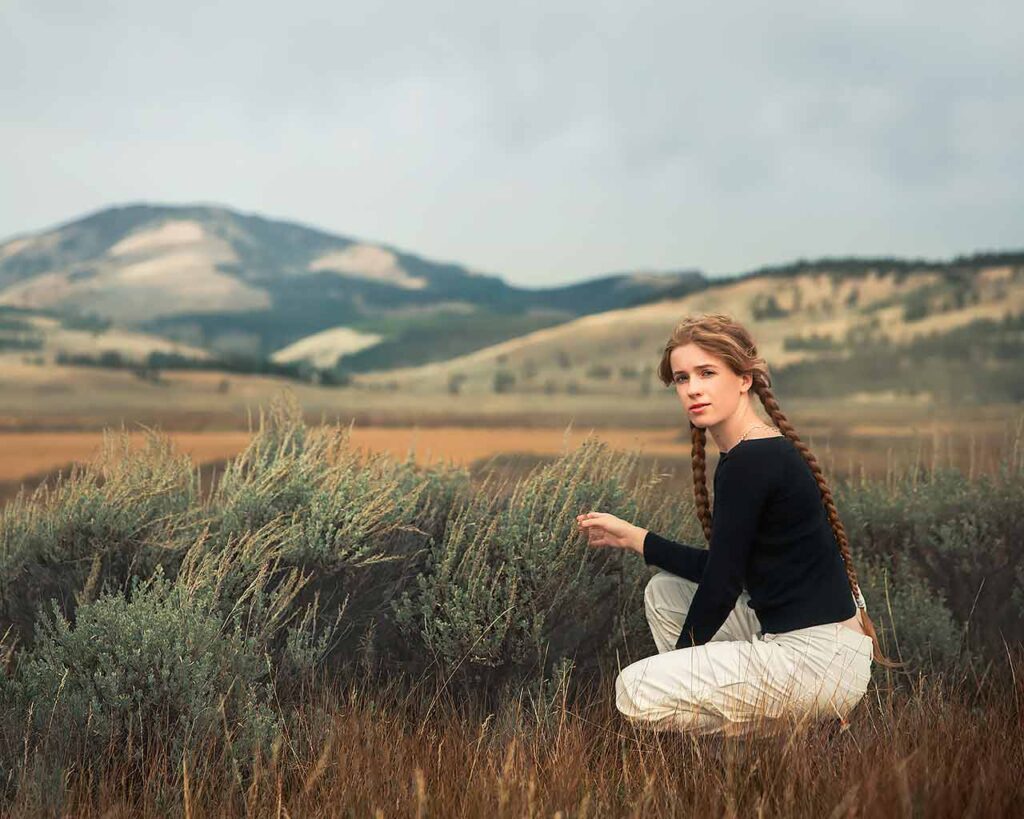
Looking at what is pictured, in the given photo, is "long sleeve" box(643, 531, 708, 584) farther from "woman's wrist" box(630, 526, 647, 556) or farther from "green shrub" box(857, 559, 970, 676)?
"green shrub" box(857, 559, 970, 676)

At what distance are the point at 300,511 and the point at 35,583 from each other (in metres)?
1.51

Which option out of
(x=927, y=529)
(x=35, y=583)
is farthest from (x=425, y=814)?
(x=927, y=529)

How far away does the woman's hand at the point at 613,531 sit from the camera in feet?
14.3

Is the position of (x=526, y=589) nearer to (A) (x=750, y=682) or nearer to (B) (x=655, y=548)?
(B) (x=655, y=548)

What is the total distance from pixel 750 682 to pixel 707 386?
3.49 ft

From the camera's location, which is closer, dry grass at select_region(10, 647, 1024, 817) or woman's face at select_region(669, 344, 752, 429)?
dry grass at select_region(10, 647, 1024, 817)

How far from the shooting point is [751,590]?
13.0 ft

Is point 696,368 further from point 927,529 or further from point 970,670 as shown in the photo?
point 927,529

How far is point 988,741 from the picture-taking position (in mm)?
4180

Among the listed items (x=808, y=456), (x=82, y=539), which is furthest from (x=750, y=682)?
(x=82, y=539)

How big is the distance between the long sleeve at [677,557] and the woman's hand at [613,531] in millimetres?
56

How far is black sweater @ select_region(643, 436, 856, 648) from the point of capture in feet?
12.3

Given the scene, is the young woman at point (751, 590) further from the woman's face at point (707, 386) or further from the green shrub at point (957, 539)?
the green shrub at point (957, 539)

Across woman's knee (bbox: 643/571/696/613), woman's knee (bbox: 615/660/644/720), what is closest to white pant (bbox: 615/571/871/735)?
woman's knee (bbox: 615/660/644/720)
